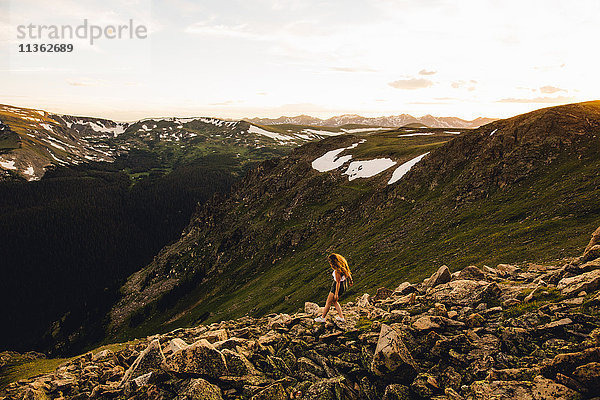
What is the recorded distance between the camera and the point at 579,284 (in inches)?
474

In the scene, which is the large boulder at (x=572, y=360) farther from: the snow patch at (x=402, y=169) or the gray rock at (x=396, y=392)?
the snow patch at (x=402, y=169)

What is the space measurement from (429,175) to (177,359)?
68780 mm

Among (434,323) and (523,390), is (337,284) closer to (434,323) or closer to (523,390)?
(434,323)

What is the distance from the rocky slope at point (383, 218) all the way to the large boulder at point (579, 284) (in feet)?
47.0

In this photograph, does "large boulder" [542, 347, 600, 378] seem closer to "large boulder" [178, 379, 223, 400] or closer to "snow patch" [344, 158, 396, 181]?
"large boulder" [178, 379, 223, 400]

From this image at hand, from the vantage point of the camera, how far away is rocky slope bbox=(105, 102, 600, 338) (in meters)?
37.0

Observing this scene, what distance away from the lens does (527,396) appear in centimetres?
762

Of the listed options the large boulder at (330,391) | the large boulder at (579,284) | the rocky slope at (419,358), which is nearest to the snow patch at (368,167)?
the rocky slope at (419,358)

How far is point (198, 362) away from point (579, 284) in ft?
53.5

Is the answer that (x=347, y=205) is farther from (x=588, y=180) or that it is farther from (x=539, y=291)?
(x=539, y=291)

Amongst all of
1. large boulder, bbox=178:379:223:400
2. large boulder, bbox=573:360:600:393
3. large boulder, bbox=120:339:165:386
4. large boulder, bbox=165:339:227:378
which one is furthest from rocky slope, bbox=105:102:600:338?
large boulder, bbox=120:339:165:386

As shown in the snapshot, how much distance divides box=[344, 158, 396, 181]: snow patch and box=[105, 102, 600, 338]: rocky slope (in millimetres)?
493

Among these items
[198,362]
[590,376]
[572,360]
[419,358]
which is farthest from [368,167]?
[590,376]

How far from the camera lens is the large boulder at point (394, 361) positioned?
10266 millimetres
